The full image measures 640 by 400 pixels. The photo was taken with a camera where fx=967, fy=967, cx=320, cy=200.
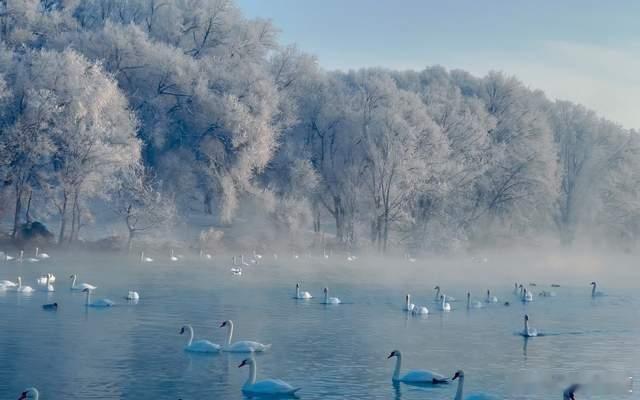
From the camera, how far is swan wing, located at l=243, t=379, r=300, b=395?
17980 mm

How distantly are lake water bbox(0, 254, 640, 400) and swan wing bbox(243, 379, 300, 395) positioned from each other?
36cm

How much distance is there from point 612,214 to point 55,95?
46178 mm

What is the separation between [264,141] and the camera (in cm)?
6344

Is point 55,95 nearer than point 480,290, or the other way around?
point 480,290

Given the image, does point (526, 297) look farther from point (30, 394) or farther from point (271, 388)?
point (30, 394)

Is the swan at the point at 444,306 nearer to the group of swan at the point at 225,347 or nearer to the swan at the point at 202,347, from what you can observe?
the group of swan at the point at 225,347

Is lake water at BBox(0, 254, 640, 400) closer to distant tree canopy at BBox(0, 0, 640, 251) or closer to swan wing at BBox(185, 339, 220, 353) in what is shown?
swan wing at BBox(185, 339, 220, 353)

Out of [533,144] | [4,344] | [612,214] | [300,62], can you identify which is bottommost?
[4,344]

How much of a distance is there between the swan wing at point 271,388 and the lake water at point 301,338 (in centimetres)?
36

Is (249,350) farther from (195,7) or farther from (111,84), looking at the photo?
(195,7)

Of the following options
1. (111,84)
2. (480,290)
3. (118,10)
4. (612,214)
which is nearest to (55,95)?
(111,84)

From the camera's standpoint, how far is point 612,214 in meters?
78.5

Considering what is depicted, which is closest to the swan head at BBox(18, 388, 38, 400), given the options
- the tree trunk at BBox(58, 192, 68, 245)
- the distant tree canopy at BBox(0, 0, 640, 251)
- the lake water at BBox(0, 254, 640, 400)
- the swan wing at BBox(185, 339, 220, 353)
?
the lake water at BBox(0, 254, 640, 400)

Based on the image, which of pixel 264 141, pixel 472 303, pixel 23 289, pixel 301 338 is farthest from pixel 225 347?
pixel 264 141
